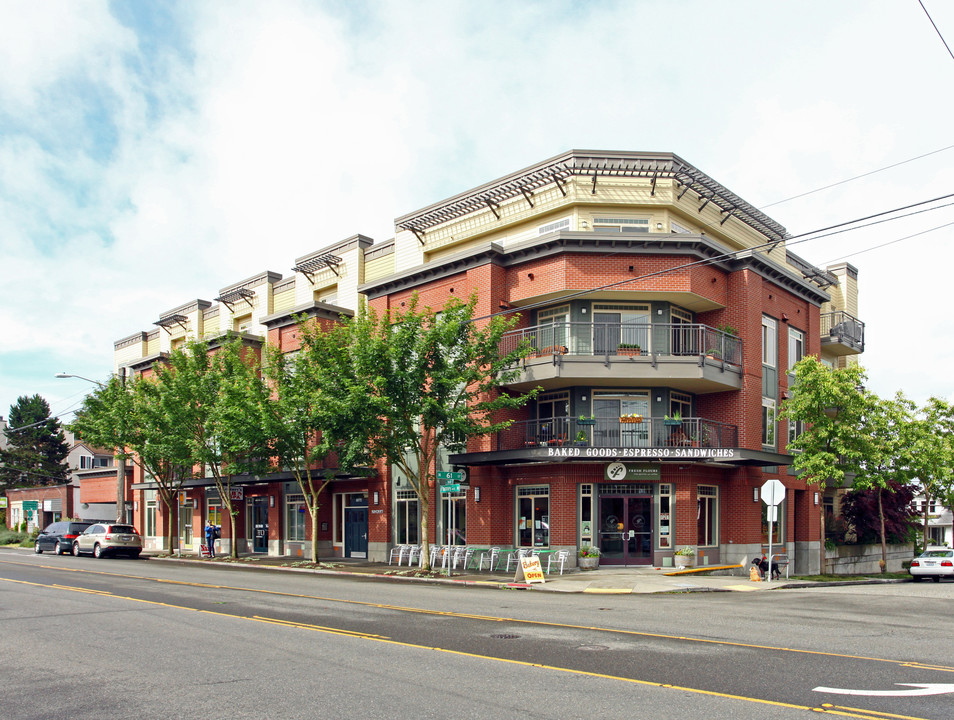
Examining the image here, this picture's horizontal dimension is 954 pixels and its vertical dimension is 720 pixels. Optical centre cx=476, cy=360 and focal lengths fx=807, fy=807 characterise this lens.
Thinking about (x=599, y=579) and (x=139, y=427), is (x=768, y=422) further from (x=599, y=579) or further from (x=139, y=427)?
(x=139, y=427)

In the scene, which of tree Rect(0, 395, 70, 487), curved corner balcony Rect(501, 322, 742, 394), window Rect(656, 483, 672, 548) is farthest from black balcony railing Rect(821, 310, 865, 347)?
tree Rect(0, 395, 70, 487)

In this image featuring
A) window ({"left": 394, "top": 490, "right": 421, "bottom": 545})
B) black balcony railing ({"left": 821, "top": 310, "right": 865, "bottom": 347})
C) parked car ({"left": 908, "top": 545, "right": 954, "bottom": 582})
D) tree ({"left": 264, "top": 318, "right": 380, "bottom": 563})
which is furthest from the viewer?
black balcony railing ({"left": 821, "top": 310, "right": 865, "bottom": 347})

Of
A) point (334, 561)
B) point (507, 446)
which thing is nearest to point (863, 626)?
point (507, 446)

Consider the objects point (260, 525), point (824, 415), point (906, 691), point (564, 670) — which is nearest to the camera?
point (906, 691)

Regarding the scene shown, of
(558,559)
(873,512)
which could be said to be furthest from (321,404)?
(873,512)

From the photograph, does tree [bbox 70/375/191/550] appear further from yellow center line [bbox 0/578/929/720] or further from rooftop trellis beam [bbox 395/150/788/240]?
yellow center line [bbox 0/578/929/720]

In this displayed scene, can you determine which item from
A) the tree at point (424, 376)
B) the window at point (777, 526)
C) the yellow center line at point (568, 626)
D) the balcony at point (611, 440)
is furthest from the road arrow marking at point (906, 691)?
the window at point (777, 526)

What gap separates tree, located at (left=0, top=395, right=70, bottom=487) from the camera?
81500mm

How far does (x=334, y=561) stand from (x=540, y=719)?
26.8 m

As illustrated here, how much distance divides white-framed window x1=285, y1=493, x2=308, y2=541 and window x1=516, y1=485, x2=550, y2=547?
1255 centimetres

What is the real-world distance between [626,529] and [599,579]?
3888 mm

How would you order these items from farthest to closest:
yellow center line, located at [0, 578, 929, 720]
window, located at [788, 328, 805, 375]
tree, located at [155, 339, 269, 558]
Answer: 1. window, located at [788, 328, 805, 375]
2. tree, located at [155, 339, 269, 558]
3. yellow center line, located at [0, 578, 929, 720]

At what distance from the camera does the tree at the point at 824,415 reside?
28562mm

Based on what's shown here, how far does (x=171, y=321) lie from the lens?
2050 inches
